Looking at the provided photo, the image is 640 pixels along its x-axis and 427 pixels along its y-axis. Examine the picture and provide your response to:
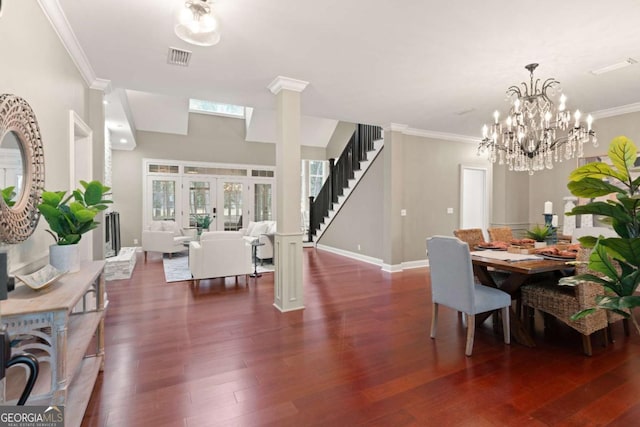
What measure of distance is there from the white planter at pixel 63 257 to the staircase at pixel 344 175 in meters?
5.38

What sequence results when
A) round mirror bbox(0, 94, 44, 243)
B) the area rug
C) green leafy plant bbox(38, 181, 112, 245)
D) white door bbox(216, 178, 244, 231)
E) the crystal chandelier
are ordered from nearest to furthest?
round mirror bbox(0, 94, 44, 243) < green leafy plant bbox(38, 181, 112, 245) < the crystal chandelier < the area rug < white door bbox(216, 178, 244, 231)

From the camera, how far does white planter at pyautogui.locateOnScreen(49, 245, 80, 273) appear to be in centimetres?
195

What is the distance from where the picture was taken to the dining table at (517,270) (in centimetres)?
271

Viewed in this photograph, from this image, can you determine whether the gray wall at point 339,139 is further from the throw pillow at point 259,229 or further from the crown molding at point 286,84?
the crown molding at point 286,84

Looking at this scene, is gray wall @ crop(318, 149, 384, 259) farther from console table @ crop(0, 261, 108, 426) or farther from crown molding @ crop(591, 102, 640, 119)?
console table @ crop(0, 261, 108, 426)

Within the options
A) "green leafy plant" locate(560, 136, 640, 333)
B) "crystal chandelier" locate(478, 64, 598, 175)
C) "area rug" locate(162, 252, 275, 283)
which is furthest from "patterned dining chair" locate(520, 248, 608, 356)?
"area rug" locate(162, 252, 275, 283)

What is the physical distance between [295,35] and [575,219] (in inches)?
228

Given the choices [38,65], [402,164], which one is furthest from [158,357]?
[402,164]

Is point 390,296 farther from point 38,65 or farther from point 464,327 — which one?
point 38,65

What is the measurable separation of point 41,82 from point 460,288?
3538 millimetres

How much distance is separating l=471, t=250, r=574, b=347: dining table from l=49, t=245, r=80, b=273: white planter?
318cm

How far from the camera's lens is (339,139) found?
9.76 m

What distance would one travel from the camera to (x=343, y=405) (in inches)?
79.4

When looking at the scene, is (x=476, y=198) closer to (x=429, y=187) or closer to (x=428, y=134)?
(x=429, y=187)
